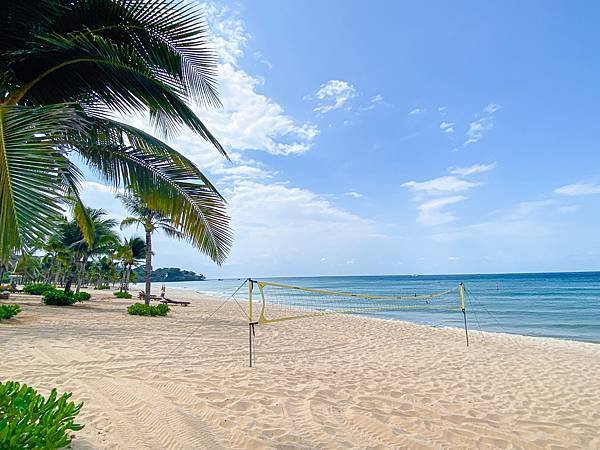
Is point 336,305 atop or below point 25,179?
below

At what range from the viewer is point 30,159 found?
236cm

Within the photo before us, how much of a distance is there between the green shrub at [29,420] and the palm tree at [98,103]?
0.99 meters

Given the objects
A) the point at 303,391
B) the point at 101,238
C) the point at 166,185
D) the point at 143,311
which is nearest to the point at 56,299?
the point at 101,238

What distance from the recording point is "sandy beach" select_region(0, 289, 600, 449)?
3.48 metres

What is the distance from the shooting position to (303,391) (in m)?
4.86

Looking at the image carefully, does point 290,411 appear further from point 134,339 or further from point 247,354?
point 134,339

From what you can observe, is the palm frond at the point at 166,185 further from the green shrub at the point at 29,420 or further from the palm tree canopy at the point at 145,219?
the palm tree canopy at the point at 145,219

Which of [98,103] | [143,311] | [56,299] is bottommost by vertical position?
[143,311]

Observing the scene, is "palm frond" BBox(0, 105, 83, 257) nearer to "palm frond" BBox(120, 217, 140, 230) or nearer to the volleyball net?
the volleyball net

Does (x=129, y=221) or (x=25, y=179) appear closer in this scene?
(x=25, y=179)

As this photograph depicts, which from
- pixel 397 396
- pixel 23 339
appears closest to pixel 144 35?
pixel 397 396

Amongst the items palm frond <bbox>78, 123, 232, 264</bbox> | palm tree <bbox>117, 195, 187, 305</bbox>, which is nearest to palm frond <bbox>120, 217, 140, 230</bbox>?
palm tree <bbox>117, 195, 187, 305</bbox>

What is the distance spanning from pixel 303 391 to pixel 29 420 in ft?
10.9

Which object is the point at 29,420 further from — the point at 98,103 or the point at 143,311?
the point at 143,311
